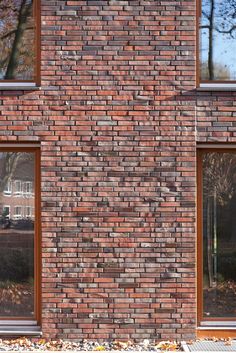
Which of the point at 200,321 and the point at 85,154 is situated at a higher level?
the point at 85,154

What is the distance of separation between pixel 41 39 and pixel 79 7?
0.65m

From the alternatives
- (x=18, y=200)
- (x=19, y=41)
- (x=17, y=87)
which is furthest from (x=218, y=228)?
(x=19, y=41)

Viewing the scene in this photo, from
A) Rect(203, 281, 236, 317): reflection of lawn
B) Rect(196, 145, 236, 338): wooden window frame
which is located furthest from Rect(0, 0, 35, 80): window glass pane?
Rect(203, 281, 236, 317): reflection of lawn

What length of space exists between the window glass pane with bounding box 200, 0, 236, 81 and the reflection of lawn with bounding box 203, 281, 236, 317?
2750 mm

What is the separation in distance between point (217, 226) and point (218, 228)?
0.03m

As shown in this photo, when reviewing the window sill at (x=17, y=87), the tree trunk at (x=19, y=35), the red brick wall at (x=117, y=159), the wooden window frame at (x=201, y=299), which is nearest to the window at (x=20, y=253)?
the red brick wall at (x=117, y=159)

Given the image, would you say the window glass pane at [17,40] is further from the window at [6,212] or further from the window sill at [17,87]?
the window at [6,212]

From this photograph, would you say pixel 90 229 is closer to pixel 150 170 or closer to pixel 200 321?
pixel 150 170

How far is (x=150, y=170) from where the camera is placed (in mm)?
10414

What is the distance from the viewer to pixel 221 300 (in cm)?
1062

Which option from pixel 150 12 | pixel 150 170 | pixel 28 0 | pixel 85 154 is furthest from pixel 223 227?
pixel 28 0

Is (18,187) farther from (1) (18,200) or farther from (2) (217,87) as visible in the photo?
(2) (217,87)

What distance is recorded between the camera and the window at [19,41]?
34.8ft

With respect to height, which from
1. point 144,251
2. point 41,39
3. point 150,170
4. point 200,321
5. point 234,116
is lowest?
point 200,321
